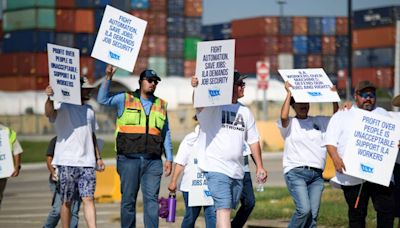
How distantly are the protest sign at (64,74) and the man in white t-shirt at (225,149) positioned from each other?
1642 millimetres

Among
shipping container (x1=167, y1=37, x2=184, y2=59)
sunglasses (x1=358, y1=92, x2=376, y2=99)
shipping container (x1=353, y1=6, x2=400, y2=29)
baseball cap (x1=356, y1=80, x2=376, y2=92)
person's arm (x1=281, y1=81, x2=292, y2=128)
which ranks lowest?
person's arm (x1=281, y1=81, x2=292, y2=128)

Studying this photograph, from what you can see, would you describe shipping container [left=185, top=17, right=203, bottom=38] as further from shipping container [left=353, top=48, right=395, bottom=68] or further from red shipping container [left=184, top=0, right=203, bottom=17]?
shipping container [left=353, top=48, right=395, bottom=68]

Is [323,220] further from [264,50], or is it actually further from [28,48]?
[264,50]

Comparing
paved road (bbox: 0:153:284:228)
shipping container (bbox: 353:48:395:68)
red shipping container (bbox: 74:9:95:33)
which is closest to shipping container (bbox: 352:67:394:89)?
shipping container (bbox: 353:48:395:68)

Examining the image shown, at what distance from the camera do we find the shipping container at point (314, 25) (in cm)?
10056

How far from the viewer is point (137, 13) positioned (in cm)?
9062

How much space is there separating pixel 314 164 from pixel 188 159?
1.43 metres

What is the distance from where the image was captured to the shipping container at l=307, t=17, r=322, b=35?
100562 millimetres

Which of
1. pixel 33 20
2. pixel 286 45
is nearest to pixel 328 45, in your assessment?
pixel 286 45

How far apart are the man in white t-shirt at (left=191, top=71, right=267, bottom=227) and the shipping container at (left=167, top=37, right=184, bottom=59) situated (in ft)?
278

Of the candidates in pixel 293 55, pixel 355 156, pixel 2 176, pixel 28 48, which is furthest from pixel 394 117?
pixel 293 55

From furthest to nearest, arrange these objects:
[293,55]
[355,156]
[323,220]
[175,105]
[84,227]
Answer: [293,55], [175,105], [84,227], [323,220], [355,156]

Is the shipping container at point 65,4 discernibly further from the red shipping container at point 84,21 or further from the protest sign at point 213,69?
the protest sign at point 213,69

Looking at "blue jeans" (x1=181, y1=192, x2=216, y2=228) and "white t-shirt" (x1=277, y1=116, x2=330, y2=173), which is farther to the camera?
"white t-shirt" (x1=277, y1=116, x2=330, y2=173)
